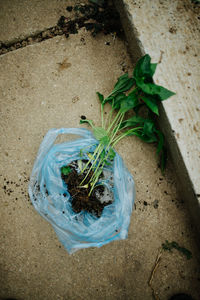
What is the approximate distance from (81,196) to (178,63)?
3.15 feet

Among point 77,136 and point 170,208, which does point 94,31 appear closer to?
point 77,136

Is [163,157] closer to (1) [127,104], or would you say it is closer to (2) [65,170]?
(1) [127,104]

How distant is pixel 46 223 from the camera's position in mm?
1341

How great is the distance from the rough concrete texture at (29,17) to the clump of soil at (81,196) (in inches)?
38.8

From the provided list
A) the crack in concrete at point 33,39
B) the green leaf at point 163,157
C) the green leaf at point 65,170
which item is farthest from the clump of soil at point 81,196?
the crack in concrete at point 33,39

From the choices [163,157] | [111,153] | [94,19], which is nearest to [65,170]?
[111,153]

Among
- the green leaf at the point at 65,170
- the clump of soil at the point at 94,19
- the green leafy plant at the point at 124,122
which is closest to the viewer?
the green leafy plant at the point at 124,122

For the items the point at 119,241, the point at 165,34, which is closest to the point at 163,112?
the point at 165,34

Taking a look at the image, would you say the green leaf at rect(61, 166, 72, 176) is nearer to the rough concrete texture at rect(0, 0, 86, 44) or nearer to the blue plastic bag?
the blue plastic bag

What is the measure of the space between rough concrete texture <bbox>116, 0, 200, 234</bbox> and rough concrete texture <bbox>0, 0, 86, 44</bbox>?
18.0 inches

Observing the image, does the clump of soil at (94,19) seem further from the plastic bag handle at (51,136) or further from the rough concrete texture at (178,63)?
the plastic bag handle at (51,136)

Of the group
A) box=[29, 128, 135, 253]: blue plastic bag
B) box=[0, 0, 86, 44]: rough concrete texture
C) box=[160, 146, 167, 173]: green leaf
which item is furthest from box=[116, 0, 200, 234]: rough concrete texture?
box=[0, 0, 86, 44]: rough concrete texture

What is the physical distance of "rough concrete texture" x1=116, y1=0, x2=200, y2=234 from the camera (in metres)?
1.20

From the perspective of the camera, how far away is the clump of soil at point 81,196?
1229 millimetres
